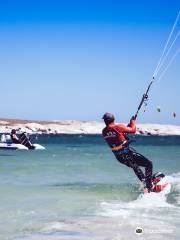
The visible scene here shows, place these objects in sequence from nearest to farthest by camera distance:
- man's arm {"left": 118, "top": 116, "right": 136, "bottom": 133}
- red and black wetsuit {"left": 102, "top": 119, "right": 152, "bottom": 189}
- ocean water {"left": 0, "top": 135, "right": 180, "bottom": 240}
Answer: ocean water {"left": 0, "top": 135, "right": 180, "bottom": 240} → man's arm {"left": 118, "top": 116, "right": 136, "bottom": 133} → red and black wetsuit {"left": 102, "top": 119, "right": 152, "bottom": 189}

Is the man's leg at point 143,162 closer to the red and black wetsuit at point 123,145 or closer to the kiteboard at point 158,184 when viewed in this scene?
the red and black wetsuit at point 123,145

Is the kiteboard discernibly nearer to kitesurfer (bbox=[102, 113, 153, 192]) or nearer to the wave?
the wave

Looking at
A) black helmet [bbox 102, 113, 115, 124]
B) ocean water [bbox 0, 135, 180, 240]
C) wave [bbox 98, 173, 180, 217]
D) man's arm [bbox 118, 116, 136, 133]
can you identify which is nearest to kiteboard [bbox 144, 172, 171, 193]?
wave [bbox 98, 173, 180, 217]

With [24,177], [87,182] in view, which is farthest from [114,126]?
[24,177]

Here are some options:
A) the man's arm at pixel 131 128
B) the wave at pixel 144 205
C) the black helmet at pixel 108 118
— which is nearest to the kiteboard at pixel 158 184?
the wave at pixel 144 205

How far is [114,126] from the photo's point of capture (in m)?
13.8

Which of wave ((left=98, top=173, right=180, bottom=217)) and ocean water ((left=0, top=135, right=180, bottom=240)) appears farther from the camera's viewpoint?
wave ((left=98, top=173, right=180, bottom=217))

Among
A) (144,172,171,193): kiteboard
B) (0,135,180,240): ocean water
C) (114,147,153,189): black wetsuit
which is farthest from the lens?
(144,172,171,193): kiteboard

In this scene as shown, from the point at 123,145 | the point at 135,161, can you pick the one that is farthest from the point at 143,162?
the point at 123,145

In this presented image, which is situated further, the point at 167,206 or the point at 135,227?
the point at 167,206

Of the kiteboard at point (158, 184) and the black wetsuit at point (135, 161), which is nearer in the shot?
the black wetsuit at point (135, 161)

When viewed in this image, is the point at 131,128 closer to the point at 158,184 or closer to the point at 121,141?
the point at 121,141

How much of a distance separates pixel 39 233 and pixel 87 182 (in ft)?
34.7

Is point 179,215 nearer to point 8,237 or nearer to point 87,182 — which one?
point 8,237
